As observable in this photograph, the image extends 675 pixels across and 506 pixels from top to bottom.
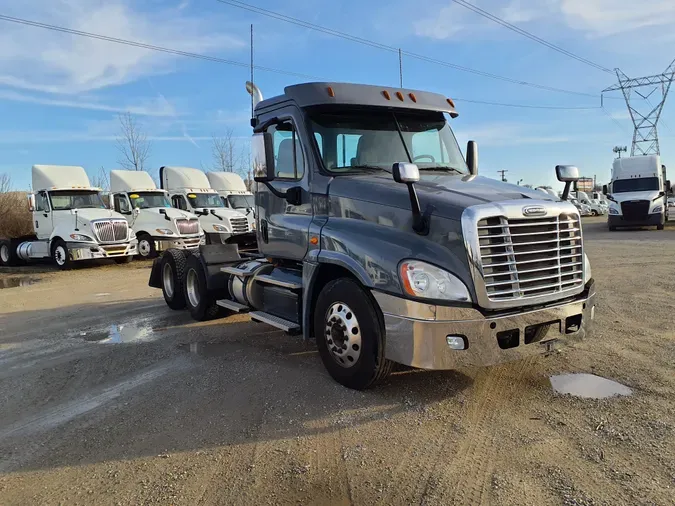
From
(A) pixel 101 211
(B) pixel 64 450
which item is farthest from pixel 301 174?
(A) pixel 101 211

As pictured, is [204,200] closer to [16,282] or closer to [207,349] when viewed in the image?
[16,282]

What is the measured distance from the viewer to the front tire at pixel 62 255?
52.5 feet

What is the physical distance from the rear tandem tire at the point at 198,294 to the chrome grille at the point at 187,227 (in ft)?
34.1

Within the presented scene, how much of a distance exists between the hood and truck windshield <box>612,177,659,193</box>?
2276 cm

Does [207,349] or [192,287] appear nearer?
[207,349]

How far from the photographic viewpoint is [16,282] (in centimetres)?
1411

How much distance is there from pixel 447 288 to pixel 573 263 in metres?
1.36

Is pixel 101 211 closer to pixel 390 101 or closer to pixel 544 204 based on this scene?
pixel 390 101

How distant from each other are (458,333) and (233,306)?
11.8ft

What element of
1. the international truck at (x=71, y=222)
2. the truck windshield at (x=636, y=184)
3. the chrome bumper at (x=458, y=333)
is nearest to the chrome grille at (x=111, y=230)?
the international truck at (x=71, y=222)

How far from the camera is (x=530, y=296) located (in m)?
4.06

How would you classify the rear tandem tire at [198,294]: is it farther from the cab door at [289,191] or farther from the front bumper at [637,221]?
the front bumper at [637,221]

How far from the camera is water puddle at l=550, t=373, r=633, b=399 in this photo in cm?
428

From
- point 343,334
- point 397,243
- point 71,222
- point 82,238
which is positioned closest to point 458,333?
point 397,243
